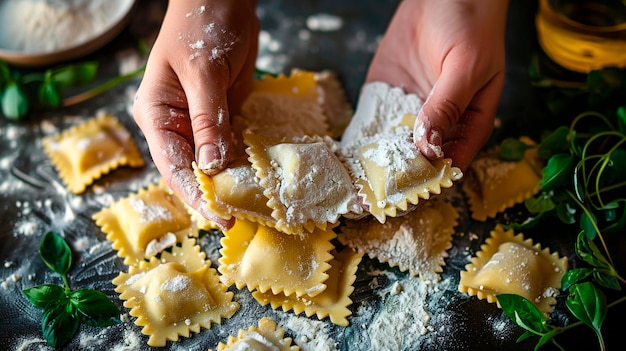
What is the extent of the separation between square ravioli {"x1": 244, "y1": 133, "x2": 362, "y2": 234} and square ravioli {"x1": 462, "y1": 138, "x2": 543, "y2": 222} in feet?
1.51

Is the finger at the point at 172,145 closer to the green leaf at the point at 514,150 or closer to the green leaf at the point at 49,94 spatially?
the green leaf at the point at 49,94

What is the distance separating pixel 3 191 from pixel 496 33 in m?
1.51

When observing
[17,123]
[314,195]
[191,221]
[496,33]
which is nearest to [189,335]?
[191,221]

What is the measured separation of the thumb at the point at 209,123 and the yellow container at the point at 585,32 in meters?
1.19

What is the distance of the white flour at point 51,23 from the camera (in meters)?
2.10

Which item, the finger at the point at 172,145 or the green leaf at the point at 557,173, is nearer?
the finger at the point at 172,145

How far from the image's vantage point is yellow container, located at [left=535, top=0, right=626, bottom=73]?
1979 mm

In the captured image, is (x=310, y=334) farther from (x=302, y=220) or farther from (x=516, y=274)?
(x=516, y=274)

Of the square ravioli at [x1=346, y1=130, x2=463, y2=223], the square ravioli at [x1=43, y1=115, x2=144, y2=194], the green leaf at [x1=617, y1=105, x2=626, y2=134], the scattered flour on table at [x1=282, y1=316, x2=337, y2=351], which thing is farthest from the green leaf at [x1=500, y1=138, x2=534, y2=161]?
the square ravioli at [x1=43, y1=115, x2=144, y2=194]

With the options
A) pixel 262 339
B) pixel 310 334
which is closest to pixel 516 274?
pixel 310 334

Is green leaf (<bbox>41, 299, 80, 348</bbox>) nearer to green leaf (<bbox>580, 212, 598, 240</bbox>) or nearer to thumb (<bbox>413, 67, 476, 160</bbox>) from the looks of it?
thumb (<bbox>413, 67, 476, 160</bbox>)

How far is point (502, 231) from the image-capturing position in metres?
1.69

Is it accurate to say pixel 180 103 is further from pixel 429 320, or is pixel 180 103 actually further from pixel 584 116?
pixel 584 116

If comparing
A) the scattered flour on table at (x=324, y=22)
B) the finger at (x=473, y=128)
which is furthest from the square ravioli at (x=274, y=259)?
the scattered flour on table at (x=324, y=22)
